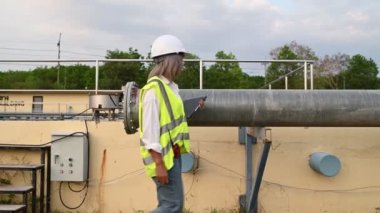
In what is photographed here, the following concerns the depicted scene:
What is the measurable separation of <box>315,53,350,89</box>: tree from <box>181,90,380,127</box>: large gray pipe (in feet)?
120

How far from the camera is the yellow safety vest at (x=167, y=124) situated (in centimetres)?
318

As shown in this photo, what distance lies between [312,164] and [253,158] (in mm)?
754

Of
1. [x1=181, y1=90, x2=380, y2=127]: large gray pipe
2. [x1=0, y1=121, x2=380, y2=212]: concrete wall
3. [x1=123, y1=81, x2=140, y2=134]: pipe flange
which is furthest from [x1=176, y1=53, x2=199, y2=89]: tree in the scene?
[x1=123, y1=81, x2=140, y2=134]: pipe flange

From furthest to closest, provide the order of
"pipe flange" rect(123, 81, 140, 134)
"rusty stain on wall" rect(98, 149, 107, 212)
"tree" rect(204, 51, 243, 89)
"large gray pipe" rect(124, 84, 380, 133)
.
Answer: "tree" rect(204, 51, 243, 89), "rusty stain on wall" rect(98, 149, 107, 212), "large gray pipe" rect(124, 84, 380, 133), "pipe flange" rect(123, 81, 140, 134)

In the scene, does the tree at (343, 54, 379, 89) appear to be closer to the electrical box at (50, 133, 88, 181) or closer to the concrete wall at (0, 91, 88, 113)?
the concrete wall at (0, 91, 88, 113)

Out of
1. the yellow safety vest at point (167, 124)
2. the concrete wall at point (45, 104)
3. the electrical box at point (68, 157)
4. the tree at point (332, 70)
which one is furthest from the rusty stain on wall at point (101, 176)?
the tree at point (332, 70)

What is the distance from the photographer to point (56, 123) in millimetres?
6312

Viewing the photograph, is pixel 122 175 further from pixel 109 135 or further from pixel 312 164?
pixel 312 164

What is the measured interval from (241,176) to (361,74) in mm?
48845

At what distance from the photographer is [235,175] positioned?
610 centimetres

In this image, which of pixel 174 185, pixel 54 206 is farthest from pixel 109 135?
pixel 174 185

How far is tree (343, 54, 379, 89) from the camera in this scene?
46697 millimetres

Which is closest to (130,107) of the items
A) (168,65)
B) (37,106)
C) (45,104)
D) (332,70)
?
(168,65)

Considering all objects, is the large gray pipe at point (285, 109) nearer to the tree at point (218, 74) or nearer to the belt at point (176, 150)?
the belt at point (176, 150)
